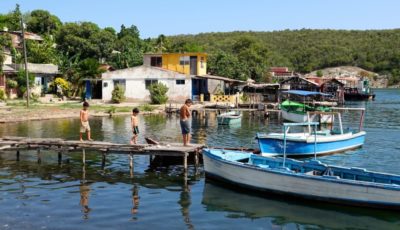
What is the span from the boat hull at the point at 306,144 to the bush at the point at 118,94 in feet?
117

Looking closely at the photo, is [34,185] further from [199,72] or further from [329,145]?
[199,72]

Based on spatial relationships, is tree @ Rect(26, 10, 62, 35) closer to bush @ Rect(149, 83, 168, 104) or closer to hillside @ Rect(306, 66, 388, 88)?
bush @ Rect(149, 83, 168, 104)

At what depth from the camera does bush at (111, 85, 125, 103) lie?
6028 centimetres

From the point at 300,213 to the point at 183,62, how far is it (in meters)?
47.9

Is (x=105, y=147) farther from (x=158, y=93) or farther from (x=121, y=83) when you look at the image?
(x=121, y=83)

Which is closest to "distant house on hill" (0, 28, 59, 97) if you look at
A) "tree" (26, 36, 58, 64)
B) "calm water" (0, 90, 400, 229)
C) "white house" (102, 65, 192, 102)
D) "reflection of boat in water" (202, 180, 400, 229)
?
"tree" (26, 36, 58, 64)

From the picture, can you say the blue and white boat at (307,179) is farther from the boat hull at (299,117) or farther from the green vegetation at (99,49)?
the green vegetation at (99,49)

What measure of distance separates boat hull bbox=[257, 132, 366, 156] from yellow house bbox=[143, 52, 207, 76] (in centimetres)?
3486

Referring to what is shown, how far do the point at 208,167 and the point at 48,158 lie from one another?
10.2 meters

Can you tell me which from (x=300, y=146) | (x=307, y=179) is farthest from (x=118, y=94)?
(x=307, y=179)

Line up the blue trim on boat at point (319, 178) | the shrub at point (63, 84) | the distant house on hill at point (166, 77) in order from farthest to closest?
1. the shrub at point (63, 84)
2. the distant house on hill at point (166, 77)
3. the blue trim on boat at point (319, 178)

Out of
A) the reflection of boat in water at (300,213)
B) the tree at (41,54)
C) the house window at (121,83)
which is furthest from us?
the tree at (41,54)

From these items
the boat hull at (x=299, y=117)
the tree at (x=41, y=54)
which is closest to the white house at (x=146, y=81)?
the tree at (x=41, y=54)

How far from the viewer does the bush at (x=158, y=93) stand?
192 feet
